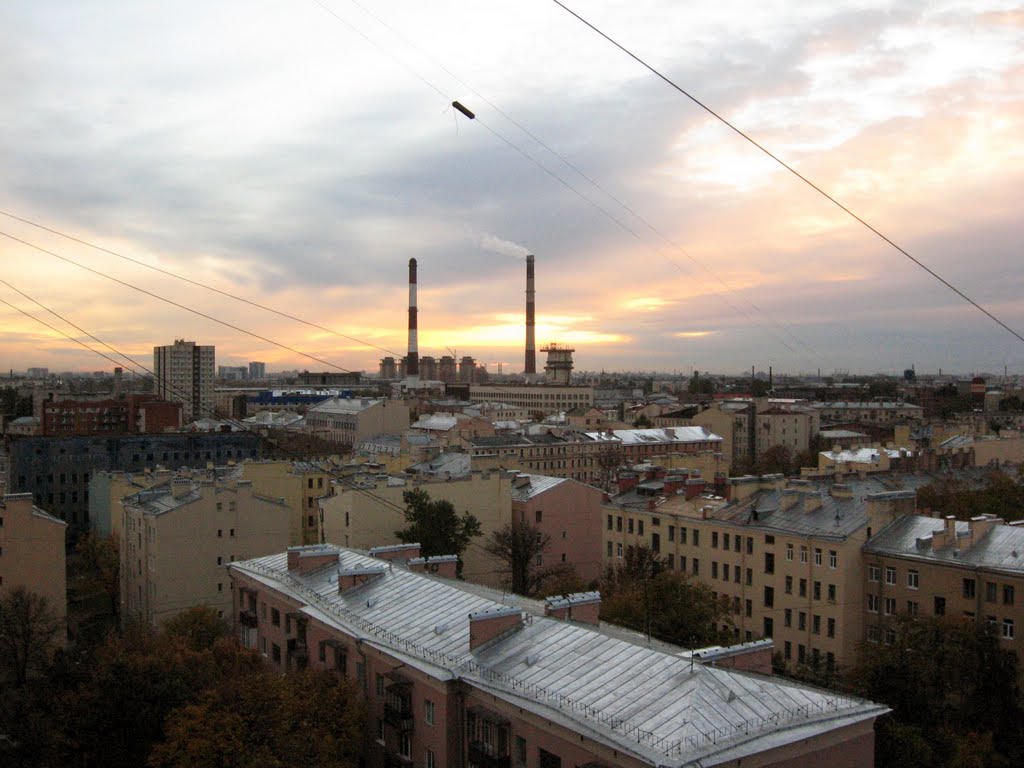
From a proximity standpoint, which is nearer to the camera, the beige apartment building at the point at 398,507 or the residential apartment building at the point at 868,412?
the beige apartment building at the point at 398,507

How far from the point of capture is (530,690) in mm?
10320

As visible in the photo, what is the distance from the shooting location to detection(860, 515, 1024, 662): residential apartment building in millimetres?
18156

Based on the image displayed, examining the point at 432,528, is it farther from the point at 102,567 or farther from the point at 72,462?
the point at 72,462

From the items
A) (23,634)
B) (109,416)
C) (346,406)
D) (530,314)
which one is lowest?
(23,634)

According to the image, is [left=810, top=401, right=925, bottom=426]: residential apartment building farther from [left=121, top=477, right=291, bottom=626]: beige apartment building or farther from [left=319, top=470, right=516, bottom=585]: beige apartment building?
[left=121, top=477, right=291, bottom=626]: beige apartment building

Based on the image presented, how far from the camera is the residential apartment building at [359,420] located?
67.1 metres

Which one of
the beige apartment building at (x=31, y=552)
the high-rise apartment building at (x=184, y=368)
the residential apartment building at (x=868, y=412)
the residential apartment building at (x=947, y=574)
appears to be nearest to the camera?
the residential apartment building at (x=947, y=574)

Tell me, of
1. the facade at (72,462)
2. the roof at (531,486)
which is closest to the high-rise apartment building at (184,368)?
the facade at (72,462)

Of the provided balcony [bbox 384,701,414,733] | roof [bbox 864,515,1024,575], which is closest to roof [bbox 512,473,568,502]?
roof [bbox 864,515,1024,575]

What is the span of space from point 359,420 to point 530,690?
190ft

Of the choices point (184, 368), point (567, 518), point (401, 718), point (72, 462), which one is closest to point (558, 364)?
point (184, 368)

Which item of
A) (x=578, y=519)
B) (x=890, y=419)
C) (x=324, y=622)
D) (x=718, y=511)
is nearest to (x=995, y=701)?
(x=718, y=511)

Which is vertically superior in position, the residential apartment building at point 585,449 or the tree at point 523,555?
the residential apartment building at point 585,449

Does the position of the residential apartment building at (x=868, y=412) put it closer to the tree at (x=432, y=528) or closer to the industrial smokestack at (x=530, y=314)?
the industrial smokestack at (x=530, y=314)
